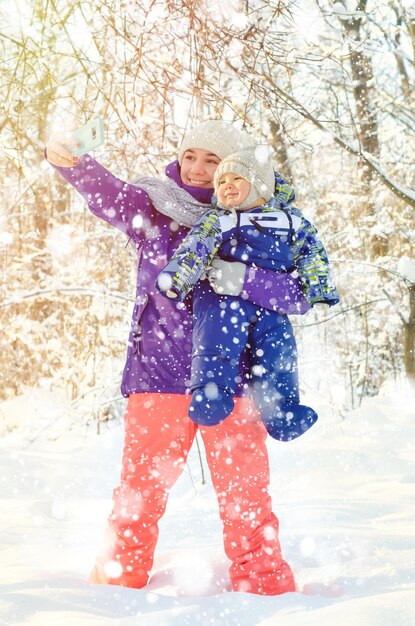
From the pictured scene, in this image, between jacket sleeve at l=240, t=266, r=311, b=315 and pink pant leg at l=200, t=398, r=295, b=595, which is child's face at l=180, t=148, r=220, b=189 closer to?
jacket sleeve at l=240, t=266, r=311, b=315

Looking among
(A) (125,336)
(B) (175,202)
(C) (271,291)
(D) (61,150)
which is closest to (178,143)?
(A) (125,336)

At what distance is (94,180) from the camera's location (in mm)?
2467

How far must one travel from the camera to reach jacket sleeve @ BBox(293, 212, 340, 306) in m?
2.40

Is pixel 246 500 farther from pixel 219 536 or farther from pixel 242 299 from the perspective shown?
pixel 219 536

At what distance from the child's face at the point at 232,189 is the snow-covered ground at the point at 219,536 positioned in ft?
4.49

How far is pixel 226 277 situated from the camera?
2377 mm

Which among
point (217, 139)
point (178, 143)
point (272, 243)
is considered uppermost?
point (178, 143)

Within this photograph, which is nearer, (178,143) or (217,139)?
(217,139)

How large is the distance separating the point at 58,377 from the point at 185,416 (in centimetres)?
594

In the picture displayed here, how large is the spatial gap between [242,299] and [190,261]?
0.91ft

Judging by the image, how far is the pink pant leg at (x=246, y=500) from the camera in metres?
2.28

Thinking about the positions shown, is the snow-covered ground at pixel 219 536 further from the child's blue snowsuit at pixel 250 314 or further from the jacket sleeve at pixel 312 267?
the jacket sleeve at pixel 312 267

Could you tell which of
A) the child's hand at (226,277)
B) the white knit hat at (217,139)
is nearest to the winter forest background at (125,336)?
the white knit hat at (217,139)

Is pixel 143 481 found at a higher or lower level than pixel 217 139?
lower
